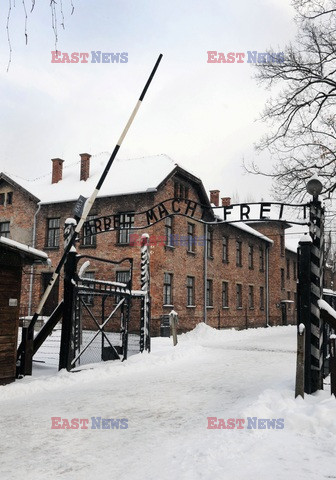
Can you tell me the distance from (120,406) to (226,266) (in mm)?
25193

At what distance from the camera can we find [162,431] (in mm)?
5832

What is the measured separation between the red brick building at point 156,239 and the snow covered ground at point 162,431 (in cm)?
1447

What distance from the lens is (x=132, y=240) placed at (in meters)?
24.7

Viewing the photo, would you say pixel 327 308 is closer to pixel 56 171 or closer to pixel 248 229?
pixel 56 171

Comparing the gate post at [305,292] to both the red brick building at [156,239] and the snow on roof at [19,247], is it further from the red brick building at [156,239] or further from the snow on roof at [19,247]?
the red brick building at [156,239]

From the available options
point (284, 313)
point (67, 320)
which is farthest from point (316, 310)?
point (284, 313)

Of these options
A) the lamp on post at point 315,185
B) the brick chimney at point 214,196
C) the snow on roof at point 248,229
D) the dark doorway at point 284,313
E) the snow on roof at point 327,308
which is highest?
the brick chimney at point 214,196

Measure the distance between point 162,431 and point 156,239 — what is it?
60.0 feet

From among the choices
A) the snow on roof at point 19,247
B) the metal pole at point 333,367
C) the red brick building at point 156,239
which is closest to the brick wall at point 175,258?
the red brick building at point 156,239

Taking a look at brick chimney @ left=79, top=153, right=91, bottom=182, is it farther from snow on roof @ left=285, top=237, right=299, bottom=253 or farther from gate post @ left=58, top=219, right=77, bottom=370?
snow on roof @ left=285, top=237, right=299, bottom=253

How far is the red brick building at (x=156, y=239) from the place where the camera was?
80.7 ft

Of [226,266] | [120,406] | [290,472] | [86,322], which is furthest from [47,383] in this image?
[226,266]

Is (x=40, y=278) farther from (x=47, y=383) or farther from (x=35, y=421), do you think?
(x=35, y=421)

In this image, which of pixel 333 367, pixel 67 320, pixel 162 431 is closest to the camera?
pixel 162 431
